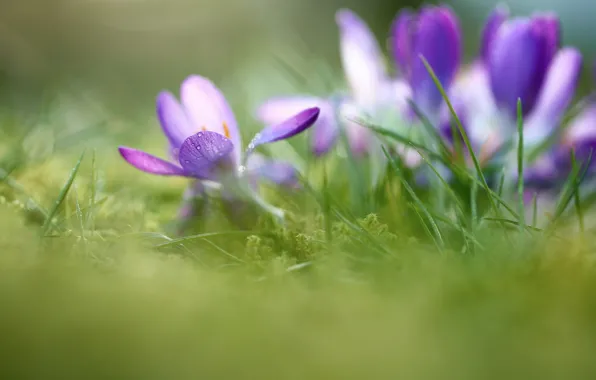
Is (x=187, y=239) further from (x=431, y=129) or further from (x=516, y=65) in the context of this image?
(x=516, y=65)

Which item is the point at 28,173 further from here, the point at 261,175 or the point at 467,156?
the point at 467,156

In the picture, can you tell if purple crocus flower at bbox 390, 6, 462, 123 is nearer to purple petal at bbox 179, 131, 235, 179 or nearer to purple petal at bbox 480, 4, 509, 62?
purple petal at bbox 480, 4, 509, 62

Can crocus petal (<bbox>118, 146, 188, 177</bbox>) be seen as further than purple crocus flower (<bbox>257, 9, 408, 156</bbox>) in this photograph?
No

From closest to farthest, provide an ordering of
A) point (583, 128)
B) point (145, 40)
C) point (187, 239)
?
point (187, 239), point (583, 128), point (145, 40)

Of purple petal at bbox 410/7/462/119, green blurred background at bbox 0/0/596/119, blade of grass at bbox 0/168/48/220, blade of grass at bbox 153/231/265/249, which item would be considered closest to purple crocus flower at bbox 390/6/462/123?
purple petal at bbox 410/7/462/119

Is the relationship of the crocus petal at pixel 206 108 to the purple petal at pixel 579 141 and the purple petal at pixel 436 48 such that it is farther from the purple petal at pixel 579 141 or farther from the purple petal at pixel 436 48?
the purple petal at pixel 579 141

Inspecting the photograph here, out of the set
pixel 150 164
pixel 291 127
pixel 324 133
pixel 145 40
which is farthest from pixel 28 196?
pixel 145 40

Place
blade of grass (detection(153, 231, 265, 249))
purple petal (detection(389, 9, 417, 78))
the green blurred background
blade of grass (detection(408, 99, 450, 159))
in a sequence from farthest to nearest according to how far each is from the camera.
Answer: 1. the green blurred background
2. purple petal (detection(389, 9, 417, 78))
3. blade of grass (detection(408, 99, 450, 159))
4. blade of grass (detection(153, 231, 265, 249))
